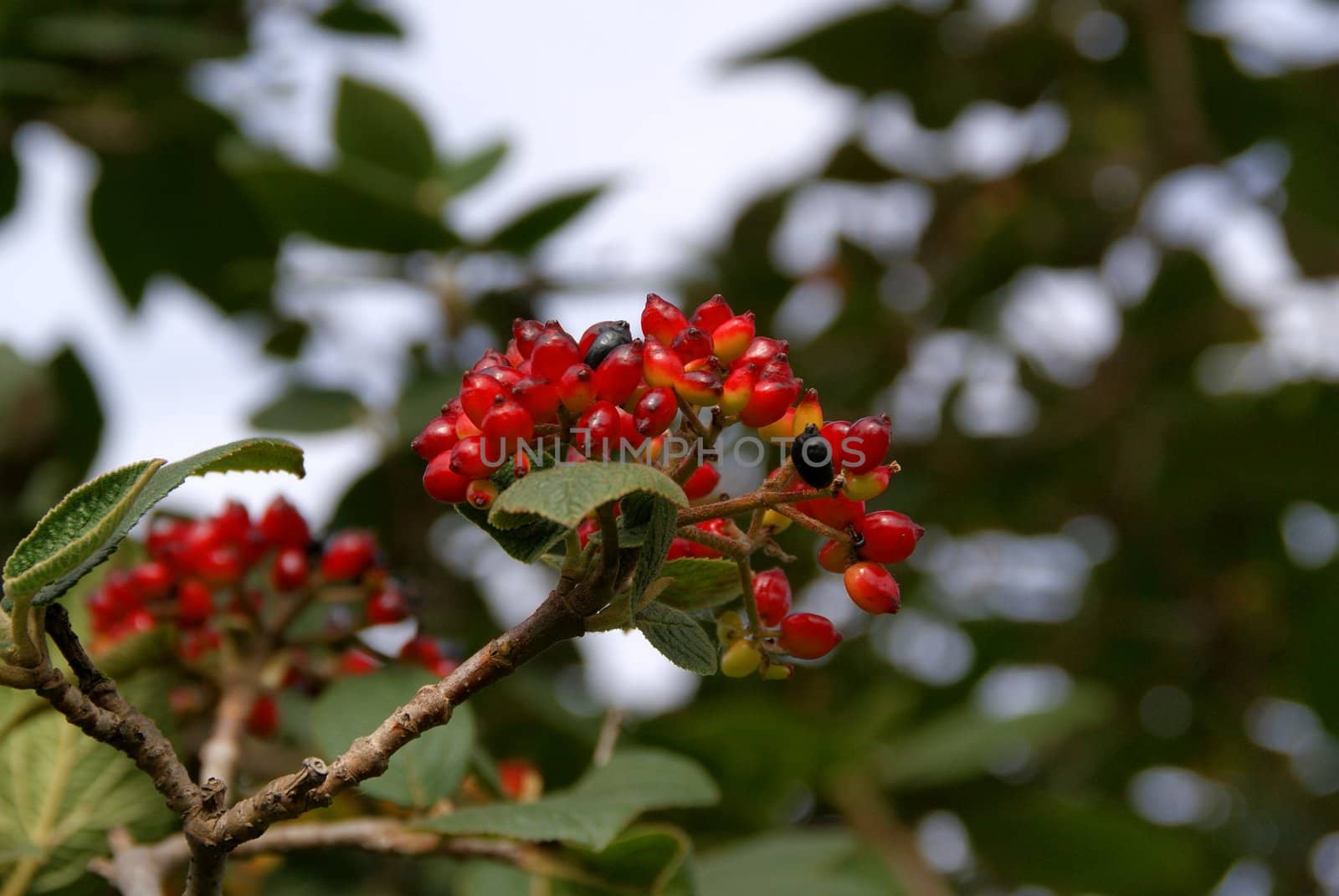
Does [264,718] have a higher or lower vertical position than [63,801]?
lower

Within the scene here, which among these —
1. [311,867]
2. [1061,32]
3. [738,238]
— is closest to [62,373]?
[311,867]

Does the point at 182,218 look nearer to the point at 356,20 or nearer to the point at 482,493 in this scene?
the point at 356,20

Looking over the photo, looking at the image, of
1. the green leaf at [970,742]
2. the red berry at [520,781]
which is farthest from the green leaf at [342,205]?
the green leaf at [970,742]

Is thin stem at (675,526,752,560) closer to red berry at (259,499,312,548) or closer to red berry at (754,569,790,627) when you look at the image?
red berry at (754,569,790,627)

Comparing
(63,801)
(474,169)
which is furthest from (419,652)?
(474,169)

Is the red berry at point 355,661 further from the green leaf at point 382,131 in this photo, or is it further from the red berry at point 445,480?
the green leaf at point 382,131
